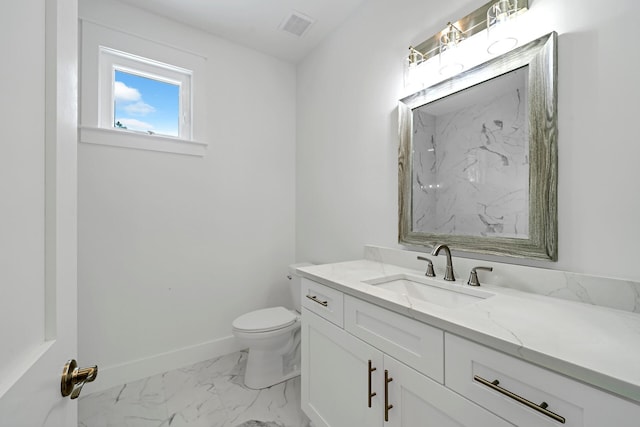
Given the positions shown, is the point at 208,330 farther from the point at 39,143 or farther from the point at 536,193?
the point at 536,193

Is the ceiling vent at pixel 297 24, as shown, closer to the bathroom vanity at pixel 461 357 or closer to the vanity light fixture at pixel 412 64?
the vanity light fixture at pixel 412 64

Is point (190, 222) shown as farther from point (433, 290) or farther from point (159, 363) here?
point (433, 290)

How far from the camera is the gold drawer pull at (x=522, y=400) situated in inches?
23.8

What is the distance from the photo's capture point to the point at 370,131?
1873 mm

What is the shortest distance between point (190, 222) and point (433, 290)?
1.83m

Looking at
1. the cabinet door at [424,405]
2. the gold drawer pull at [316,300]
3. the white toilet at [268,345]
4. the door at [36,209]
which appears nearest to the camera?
the door at [36,209]

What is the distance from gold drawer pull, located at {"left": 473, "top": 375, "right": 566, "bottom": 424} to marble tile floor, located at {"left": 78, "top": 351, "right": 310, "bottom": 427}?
1194 mm

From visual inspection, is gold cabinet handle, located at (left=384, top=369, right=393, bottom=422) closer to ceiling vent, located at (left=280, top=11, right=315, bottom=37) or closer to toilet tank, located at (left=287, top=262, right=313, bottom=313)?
toilet tank, located at (left=287, top=262, right=313, bottom=313)

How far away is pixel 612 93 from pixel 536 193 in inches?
15.3

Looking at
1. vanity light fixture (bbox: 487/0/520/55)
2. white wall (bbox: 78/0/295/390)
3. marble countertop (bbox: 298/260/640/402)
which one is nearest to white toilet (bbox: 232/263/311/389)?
white wall (bbox: 78/0/295/390)

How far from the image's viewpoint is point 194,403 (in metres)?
1.71

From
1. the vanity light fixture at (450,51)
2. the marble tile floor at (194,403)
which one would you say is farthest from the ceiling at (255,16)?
the marble tile floor at (194,403)

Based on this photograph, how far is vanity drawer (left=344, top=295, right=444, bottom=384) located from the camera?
851 mm

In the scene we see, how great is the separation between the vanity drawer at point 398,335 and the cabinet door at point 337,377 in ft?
0.18
